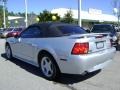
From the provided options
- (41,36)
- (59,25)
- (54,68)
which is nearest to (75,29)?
(59,25)

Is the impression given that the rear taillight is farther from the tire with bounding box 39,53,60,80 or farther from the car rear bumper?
the tire with bounding box 39,53,60,80

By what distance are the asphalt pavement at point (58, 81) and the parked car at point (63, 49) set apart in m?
0.36

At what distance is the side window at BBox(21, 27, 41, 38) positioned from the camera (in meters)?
Result: 7.85

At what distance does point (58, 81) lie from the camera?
7.02m

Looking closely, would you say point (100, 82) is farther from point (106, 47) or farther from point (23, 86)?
point (23, 86)

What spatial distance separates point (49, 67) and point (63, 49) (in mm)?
924

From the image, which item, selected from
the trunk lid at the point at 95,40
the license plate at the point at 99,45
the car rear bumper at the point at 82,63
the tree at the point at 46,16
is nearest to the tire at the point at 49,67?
the car rear bumper at the point at 82,63

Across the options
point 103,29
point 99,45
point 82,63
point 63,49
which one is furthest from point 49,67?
point 103,29

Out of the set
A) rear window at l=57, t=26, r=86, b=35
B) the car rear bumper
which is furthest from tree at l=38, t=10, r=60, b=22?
the car rear bumper

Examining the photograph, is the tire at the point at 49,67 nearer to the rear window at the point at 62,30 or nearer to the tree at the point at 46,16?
the rear window at the point at 62,30

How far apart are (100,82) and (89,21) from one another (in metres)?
65.1

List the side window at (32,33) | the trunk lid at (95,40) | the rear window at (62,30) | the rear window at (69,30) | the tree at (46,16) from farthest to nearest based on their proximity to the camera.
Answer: the tree at (46,16) → the side window at (32,33) → the rear window at (69,30) → the rear window at (62,30) → the trunk lid at (95,40)

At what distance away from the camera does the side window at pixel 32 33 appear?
7.85 meters

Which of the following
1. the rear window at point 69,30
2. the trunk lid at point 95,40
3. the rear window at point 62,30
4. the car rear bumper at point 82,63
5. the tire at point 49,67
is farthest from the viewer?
the rear window at point 69,30
